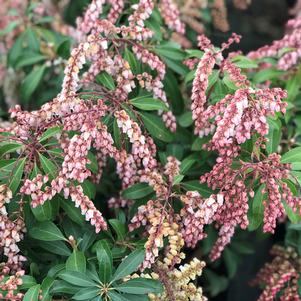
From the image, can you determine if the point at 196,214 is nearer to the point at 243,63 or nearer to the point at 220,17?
the point at 243,63

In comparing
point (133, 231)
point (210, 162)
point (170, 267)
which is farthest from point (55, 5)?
point (170, 267)

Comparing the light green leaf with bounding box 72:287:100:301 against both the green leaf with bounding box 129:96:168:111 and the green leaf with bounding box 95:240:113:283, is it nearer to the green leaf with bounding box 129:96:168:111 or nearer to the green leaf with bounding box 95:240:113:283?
the green leaf with bounding box 95:240:113:283

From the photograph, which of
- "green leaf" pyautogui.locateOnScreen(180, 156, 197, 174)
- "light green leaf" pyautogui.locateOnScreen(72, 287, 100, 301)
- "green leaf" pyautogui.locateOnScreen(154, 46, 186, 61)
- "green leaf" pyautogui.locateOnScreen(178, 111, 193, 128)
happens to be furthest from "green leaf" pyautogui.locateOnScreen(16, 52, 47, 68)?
"light green leaf" pyautogui.locateOnScreen(72, 287, 100, 301)

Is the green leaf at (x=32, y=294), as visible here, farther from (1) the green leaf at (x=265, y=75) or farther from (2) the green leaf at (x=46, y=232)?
(1) the green leaf at (x=265, y=75)

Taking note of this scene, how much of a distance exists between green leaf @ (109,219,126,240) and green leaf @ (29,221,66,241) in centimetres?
19

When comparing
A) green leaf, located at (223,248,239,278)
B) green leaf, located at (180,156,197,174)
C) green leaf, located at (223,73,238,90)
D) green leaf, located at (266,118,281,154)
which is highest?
green leaf, located at (223,73,238,90)

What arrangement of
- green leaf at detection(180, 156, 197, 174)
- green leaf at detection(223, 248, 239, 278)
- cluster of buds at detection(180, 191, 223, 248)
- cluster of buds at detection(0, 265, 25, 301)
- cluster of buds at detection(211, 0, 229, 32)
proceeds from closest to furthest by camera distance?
cluster of buds at detection(0, 265, 25, 301), cluster of buds at detection(180, 191, 223, 248), green leaf at detection(180, 156, 197, 174), green leaf at detection(223, 248, 239, 278), cluster of buds at detection(211, 0, 229, 32)

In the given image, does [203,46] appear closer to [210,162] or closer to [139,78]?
[139,78]

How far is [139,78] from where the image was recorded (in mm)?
2311

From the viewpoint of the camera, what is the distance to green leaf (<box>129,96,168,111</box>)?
2.28 m

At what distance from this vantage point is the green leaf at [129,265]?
2.00 meters

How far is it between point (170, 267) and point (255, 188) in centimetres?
45

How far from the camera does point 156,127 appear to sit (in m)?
2.38

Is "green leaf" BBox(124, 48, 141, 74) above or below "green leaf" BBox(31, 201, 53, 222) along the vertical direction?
above
